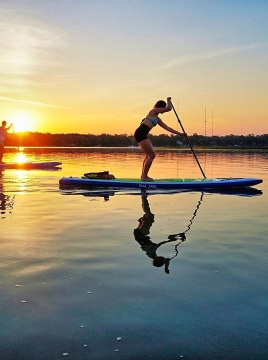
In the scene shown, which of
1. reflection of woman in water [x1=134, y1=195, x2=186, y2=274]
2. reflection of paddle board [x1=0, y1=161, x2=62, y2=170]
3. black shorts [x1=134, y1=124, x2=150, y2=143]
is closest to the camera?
reflection of woman in water [x1=134, y1=195, x2=186, y2=274]

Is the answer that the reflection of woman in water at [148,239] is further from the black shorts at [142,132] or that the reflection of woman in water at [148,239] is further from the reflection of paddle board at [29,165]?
the reflection of paddle board at [29,165]

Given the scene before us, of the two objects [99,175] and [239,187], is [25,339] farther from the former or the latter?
[239,187]

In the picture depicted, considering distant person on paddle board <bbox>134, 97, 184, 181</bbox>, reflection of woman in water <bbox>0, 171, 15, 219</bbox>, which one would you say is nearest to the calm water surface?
reflection of woman in water <bbox>0, 171, 15, 219</bbox>

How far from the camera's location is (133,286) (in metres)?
4.49

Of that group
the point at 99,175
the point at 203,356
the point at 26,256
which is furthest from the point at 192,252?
the point at 99,175

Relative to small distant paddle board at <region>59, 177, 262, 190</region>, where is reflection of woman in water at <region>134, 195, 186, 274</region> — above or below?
below

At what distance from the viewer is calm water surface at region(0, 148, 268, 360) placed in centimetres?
328

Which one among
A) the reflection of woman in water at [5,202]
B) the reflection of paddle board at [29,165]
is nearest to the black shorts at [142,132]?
the reflection of woman in water at [5,202]

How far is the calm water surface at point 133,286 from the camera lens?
10.8 ft

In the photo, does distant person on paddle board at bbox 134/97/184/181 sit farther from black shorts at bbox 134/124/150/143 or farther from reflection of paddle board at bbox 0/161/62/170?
reflection of paddle board at bbox 0/161/62/170

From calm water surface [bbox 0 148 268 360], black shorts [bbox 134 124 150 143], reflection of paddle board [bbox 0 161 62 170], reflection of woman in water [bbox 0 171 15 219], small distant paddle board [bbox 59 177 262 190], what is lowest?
calm water surface [bbox 0 148 268 360]

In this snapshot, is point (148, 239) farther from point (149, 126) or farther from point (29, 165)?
point (29, 165)

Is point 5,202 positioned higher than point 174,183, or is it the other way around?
point 174,183

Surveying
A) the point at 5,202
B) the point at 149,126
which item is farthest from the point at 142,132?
the point at 5,202
